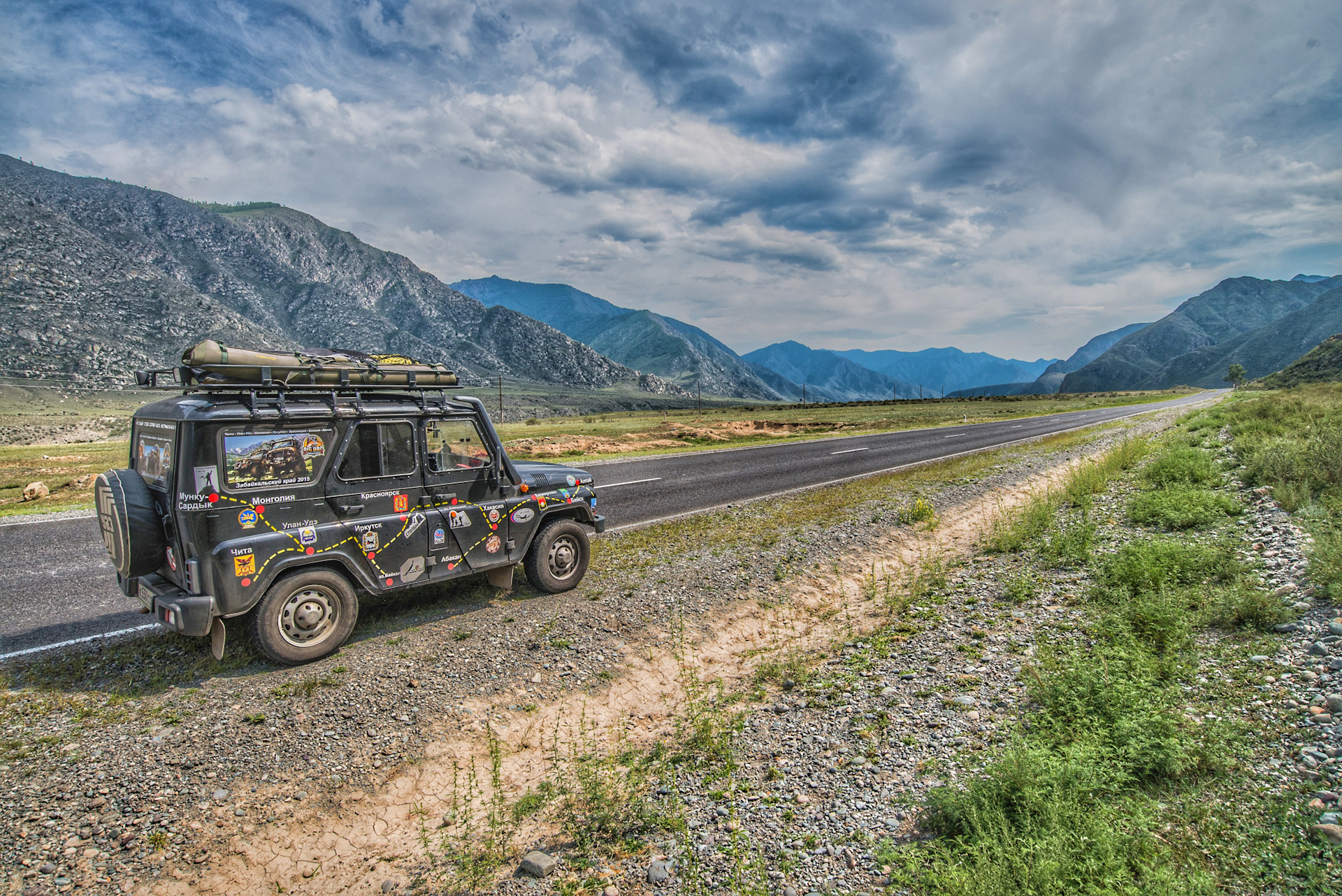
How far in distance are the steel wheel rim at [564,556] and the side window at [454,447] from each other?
167 cm

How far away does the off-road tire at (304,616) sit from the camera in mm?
5918

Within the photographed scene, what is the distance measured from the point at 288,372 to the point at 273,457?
1.00 m

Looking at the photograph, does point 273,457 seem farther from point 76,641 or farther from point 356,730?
point 76,641

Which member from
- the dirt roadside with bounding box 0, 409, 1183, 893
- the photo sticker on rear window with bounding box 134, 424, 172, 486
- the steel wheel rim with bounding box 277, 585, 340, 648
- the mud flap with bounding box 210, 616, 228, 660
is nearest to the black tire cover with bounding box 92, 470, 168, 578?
the photo sticker on rear window with bounding box 134, 424, 172, 486

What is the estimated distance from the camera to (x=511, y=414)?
376 ft

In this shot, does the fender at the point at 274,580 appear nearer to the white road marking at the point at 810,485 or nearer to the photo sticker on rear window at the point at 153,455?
the photo sticker on rear window at the point at 153,455

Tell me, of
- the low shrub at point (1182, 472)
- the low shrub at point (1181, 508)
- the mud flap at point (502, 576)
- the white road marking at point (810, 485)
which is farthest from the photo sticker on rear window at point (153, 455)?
the low shrub at point (1182, 472)

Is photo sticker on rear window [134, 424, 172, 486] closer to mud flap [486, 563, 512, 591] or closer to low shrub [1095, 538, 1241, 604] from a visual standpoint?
mud flap [486, 563, 512, 591]

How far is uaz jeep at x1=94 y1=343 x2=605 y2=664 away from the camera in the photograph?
5.63m

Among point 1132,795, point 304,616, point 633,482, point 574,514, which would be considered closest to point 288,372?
point 304,616

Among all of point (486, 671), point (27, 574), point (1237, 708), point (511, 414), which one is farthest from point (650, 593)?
point (511, 414)

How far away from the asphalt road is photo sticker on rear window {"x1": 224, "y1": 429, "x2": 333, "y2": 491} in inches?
130

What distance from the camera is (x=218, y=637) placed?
5.83 m

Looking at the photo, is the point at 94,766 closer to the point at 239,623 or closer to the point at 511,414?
the point at 239,623
